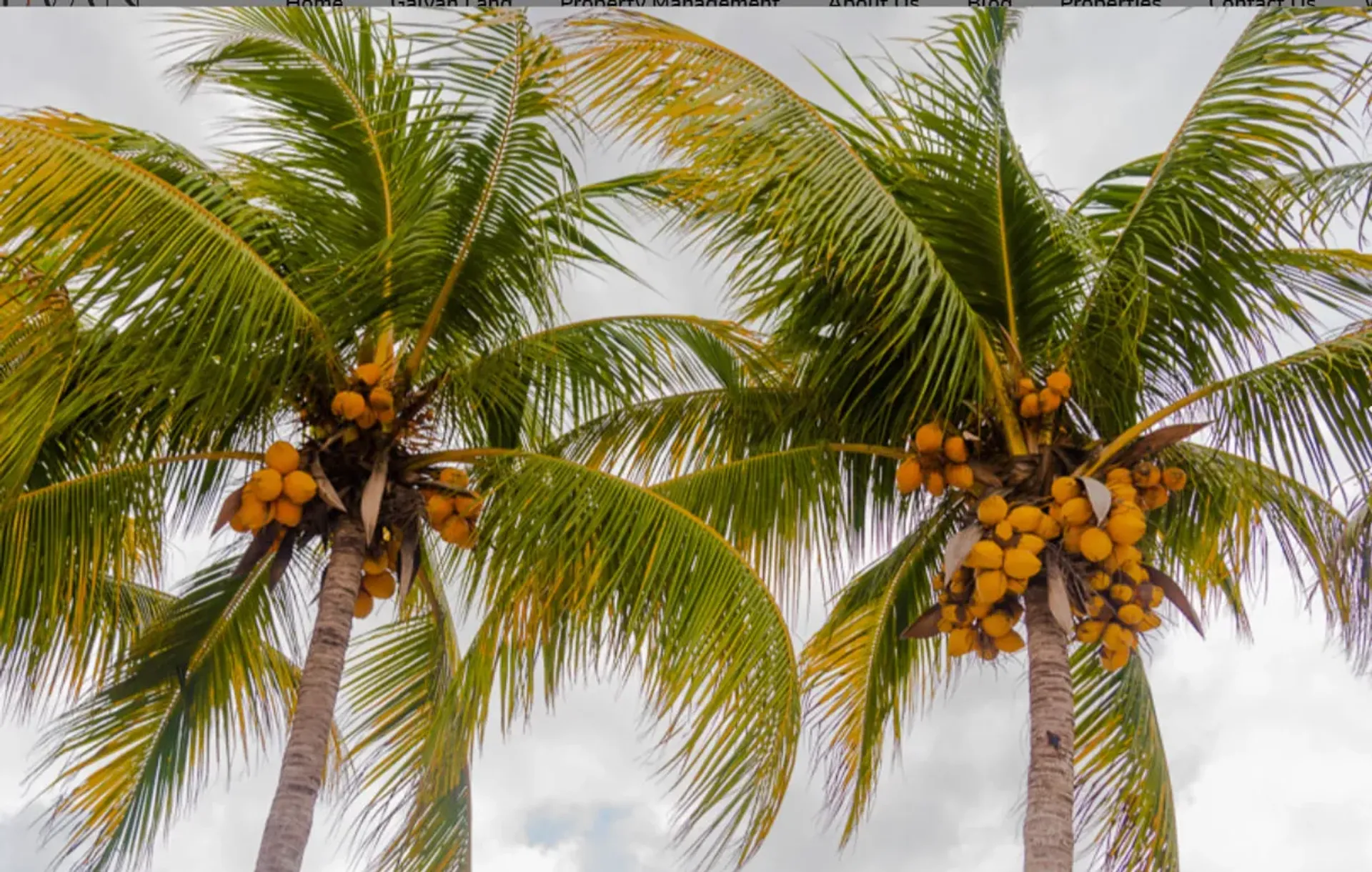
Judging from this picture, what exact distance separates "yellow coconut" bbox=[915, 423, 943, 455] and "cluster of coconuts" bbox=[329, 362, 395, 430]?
281 cm

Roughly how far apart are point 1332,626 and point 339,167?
6.49m

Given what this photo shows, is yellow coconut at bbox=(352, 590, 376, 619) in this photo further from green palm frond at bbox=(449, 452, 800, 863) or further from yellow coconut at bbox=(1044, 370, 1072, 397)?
yellow coconut at bbox=(1044, 370, 1072, 397)

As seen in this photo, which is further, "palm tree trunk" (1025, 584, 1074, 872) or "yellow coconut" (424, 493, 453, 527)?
"yellow coconut" (424, 493, 453, 527)

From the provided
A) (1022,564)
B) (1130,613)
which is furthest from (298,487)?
(1130,613)

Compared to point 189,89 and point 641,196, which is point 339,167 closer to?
point 189,89

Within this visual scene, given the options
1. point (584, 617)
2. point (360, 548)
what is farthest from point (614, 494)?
point (360, 548)

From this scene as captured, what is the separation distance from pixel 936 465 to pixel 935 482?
10 cm

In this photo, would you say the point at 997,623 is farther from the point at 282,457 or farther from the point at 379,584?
the point at 282,457

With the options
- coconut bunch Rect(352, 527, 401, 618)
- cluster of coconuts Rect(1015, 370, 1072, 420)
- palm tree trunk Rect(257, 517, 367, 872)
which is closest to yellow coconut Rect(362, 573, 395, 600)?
coconut bunch Rect(352, 527, 401, 618)

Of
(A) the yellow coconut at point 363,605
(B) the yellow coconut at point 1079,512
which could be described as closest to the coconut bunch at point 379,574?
(A) the yellow coconut at point 363,605

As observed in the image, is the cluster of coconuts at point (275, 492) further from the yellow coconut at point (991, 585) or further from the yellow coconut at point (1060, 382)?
the yellow coconut at point (1060, 382)

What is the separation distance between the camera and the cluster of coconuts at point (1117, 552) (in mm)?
7078

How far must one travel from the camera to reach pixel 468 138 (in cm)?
760

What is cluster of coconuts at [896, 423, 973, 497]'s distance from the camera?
762 centimetres
